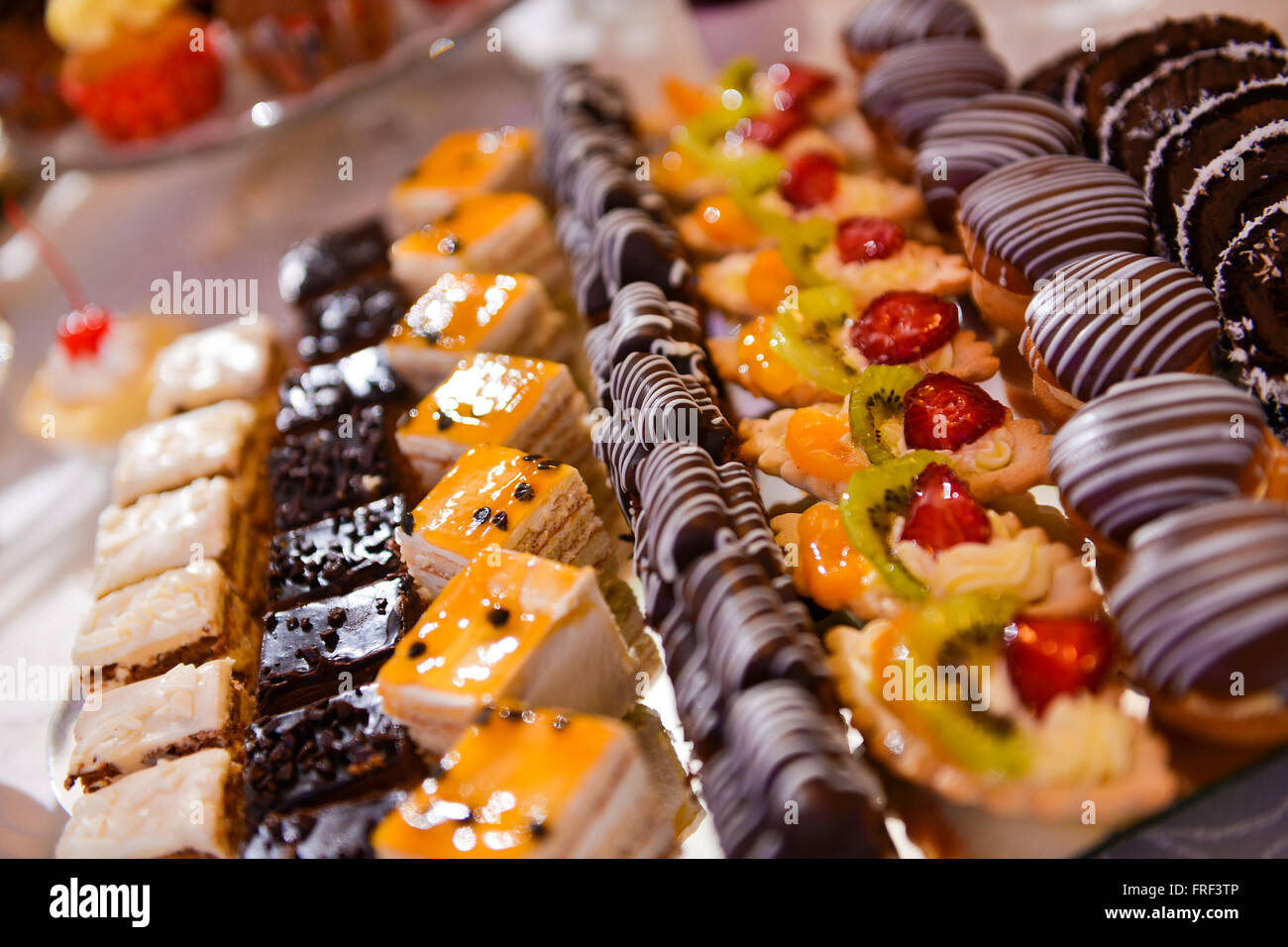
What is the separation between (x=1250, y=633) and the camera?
2.28 meters

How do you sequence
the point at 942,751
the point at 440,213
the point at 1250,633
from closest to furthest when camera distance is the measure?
the point at 1250,633 < the point at 942,751 < the point at 440,213

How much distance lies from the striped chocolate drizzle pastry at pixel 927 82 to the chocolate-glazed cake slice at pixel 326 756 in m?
2.97

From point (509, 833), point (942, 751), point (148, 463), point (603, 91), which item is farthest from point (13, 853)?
point (603, 91)

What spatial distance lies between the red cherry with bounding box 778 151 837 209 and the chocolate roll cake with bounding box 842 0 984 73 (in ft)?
2.22

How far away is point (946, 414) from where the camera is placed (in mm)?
3148

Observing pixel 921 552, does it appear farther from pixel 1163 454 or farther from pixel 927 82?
pixel 927 82

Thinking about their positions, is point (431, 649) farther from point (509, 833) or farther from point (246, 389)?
point (246, 389)

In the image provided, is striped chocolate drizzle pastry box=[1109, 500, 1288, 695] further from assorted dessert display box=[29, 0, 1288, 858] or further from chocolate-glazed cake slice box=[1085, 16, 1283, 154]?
chocolate-glazed cake slice box=[1085, 16, 1283, 154]

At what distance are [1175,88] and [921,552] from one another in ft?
6.29

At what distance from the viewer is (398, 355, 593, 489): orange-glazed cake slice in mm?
3557

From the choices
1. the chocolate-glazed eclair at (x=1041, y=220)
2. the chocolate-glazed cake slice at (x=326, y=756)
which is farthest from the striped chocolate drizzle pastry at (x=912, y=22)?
the chocolate-glazed cake slice at (x=326, y=756)

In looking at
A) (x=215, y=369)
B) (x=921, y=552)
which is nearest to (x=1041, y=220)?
(x=921, y=552)

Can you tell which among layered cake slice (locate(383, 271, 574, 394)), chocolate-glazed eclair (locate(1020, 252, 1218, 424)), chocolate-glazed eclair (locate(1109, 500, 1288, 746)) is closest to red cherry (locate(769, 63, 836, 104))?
layered cake slice (locate(383, 271, 574, 394))
